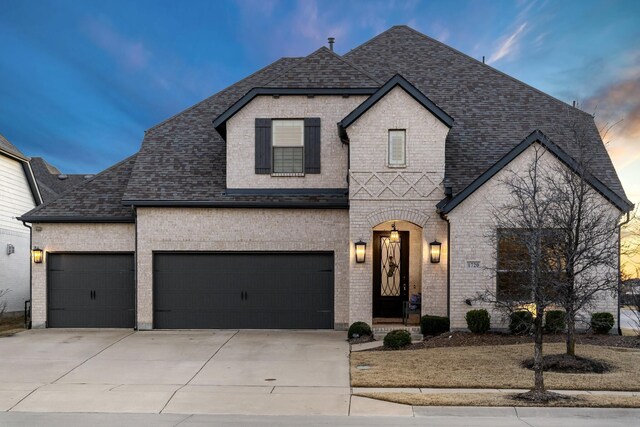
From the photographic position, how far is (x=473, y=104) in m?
19.4

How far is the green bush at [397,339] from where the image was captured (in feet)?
44.9

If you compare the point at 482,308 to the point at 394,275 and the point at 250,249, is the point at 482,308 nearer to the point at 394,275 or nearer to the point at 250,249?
the point at 394,275

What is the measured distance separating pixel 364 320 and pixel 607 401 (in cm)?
768

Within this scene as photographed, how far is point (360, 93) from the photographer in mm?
17266

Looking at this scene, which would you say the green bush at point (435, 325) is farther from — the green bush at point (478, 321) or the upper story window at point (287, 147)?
the upper story window at point (287, 147)

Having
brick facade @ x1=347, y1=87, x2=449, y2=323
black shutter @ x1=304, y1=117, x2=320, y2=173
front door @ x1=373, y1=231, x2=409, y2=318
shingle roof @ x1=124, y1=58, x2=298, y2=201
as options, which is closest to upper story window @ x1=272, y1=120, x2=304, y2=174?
black shutter @ x1=304, y1=117, x2=320, y2=173

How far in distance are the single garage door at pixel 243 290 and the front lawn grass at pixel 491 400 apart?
7859mm

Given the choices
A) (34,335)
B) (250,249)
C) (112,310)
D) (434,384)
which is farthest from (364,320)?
(34,335)

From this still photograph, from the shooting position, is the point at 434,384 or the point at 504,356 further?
the point at 504,356

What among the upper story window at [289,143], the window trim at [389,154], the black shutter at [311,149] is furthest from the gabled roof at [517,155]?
the upper story window at [289,143]

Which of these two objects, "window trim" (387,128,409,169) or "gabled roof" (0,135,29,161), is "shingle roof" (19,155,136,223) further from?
"window trim" (387,128,409,169)

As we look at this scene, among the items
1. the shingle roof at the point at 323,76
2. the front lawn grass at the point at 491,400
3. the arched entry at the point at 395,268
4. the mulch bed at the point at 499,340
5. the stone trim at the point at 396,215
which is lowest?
the mulch bed at the point at 499,340

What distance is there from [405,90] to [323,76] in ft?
10.5

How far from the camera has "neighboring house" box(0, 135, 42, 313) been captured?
867 inches
